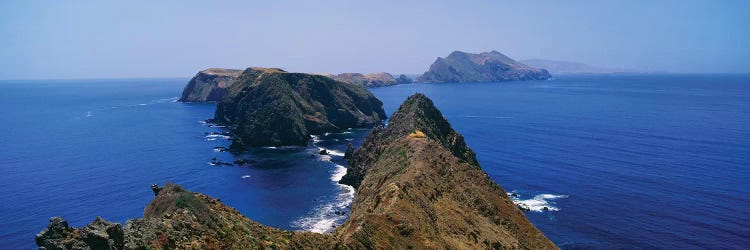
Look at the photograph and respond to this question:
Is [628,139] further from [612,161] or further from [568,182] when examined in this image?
[568,182]

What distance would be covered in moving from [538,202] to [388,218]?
179 feet

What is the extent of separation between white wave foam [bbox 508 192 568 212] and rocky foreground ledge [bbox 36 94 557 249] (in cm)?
1483

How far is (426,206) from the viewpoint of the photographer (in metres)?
62.5

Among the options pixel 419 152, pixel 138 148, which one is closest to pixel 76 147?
pixel 138 148

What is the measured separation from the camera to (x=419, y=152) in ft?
288

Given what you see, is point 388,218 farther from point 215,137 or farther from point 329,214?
point 215,137

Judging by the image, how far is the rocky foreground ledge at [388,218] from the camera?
106 feet

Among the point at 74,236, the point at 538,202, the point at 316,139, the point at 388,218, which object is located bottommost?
the point at 538,202

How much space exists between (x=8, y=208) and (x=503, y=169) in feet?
368

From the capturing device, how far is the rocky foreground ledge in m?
32.2

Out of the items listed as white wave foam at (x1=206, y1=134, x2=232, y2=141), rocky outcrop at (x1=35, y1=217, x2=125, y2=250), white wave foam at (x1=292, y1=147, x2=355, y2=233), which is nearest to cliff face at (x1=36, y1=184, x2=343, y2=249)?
rocky outcrop at (x1=35, y1=217, x2=125, y2=250)

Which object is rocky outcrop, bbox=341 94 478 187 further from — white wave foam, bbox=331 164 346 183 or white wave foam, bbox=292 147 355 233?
white wave foam, bbox=292 147 355 233

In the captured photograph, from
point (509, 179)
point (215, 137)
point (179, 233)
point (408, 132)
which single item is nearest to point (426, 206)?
point (179, 233)


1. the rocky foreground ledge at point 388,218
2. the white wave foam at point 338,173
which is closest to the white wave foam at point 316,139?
the white wave foam at point 338,173
